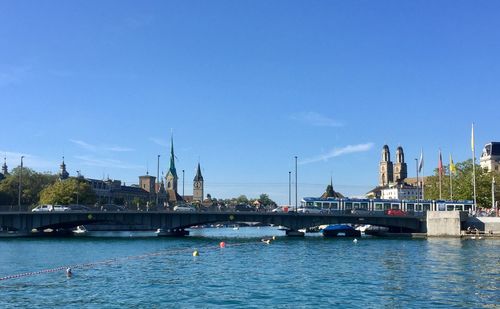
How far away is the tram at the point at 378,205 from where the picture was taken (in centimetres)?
11525

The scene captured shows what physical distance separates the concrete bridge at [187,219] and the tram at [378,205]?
8.38 metres

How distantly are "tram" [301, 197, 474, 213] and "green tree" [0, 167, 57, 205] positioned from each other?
272ft

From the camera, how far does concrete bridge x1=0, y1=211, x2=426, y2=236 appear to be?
103125mm

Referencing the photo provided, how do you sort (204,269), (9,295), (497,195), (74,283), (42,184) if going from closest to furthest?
(9,295)
(74,283)
(204,269)
(497,195)
(42,184)

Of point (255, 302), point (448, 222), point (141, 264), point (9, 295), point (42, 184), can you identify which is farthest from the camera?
point (42, 184)

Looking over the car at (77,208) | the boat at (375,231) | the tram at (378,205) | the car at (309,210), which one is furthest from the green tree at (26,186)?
the boat at (375,231)

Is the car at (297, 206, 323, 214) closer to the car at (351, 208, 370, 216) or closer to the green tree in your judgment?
the car at (351, 208, 370, 216)

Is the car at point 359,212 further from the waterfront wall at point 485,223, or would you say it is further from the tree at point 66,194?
the tree at point 66,194

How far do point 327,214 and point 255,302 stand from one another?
71.3 metres

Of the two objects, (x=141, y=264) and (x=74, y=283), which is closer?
(x=74, y=283)

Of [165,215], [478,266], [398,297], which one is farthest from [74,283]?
[165,215]

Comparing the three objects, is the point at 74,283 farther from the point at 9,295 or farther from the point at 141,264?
the point at 141,264

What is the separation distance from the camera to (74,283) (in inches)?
1585

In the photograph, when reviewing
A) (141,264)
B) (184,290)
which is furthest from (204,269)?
(184,290)
